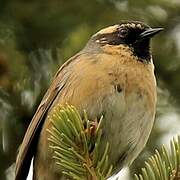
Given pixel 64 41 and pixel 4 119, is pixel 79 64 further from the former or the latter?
pixel 4 119

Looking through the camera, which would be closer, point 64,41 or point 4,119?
point 4,119

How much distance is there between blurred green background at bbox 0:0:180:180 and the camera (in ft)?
11.1

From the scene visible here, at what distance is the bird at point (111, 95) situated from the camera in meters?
3.35

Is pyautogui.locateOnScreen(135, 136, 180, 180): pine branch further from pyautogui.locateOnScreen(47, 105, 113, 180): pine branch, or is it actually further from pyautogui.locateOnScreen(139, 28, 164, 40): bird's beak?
pyautogui.locateOnScreen(139, 28, 164, 40): bird's beak

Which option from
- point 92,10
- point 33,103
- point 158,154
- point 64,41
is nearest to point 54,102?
point 33,103

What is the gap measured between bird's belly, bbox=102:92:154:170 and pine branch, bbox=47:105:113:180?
3.91 ft

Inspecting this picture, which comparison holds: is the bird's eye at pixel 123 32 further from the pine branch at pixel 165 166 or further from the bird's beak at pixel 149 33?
the pine branch at pixel 165 166

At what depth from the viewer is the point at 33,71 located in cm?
354

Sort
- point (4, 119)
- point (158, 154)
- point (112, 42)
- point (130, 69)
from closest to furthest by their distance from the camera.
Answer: point (158, 154)
point (4, 119)
point (130, 69)
point (112, 42)

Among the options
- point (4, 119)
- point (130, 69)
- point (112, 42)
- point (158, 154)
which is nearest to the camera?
point (158, 154)

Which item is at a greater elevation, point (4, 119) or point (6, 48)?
point (6, 48)

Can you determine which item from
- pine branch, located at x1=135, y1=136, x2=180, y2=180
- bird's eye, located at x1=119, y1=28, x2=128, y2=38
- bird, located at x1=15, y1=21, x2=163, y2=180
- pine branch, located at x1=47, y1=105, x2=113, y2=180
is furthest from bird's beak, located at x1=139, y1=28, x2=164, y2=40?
pine branch, located at x1=135, y1=136, x2=180, y2=180

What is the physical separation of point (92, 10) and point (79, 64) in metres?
0.38

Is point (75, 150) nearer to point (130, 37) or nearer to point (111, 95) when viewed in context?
point (111, 95)
